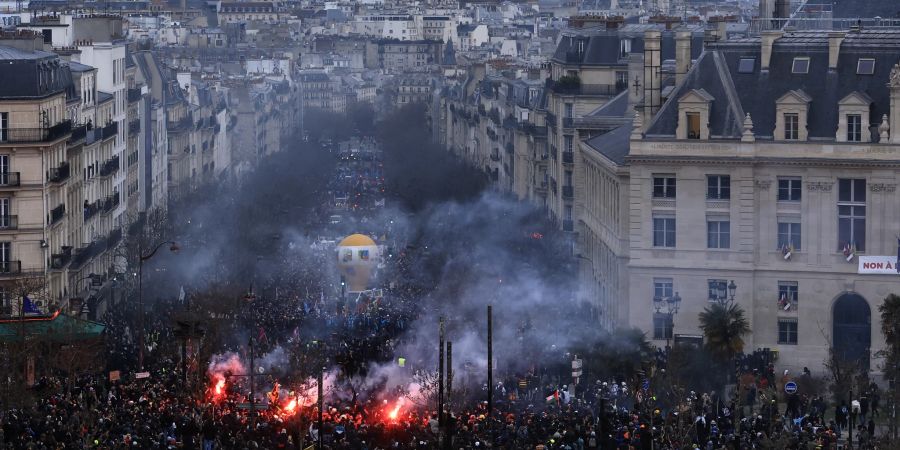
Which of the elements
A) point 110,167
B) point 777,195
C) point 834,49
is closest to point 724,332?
point 777,195

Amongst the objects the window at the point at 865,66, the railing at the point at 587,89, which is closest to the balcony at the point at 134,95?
the railing at the point at 587,89

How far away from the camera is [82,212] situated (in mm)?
98125

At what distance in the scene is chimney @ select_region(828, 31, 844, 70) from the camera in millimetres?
80750

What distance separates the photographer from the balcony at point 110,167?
10469cm

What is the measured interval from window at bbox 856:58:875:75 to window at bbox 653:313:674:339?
934 centimetres

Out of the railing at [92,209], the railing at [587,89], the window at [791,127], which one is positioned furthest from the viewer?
the railing at [587,89]

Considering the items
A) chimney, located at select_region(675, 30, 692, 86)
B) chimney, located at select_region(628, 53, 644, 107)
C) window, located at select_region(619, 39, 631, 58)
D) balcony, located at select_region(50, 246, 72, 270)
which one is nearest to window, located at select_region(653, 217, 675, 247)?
chimney, located at select_region(675, 30, 692, 86)

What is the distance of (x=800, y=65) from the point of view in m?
81.3

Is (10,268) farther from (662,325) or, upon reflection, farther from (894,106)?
(894,106)

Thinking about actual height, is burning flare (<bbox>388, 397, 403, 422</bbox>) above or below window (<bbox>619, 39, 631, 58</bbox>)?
below

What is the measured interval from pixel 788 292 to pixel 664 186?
194 inches

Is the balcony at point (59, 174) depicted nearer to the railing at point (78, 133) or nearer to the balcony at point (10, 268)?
the railing at point (78, 133)

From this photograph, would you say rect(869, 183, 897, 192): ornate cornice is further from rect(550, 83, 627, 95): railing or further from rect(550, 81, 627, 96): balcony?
rect(550, 81, 627, 96): balcony

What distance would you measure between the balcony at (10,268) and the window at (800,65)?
2572cm
